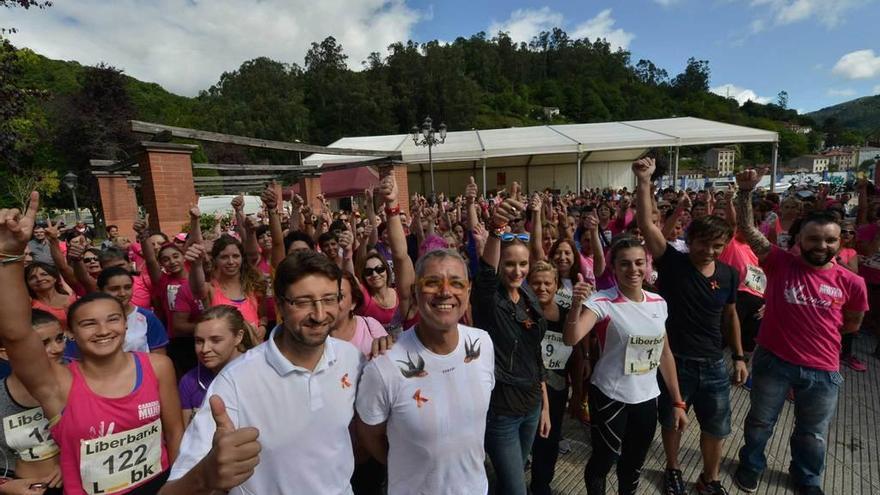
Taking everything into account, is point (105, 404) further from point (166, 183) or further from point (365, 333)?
point (166, 183)

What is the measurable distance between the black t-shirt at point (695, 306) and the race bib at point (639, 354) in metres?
0.45

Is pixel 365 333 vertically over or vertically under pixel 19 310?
under

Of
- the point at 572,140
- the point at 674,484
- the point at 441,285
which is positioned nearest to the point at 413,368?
the point at 441,285

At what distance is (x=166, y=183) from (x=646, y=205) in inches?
244

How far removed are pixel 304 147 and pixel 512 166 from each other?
23576mm

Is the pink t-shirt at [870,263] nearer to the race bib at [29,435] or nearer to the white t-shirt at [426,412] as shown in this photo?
the white t-shirt at [426,412]

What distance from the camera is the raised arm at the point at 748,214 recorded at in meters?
3.06

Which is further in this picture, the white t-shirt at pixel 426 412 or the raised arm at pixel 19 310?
the white t-shirt at pixel 426 412

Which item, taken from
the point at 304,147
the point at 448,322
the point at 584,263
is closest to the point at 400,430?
the point at 448,322

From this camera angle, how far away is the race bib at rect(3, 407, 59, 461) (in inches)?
78.7

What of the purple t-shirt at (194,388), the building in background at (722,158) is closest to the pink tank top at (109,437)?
the purple t-shirt at (194,388)

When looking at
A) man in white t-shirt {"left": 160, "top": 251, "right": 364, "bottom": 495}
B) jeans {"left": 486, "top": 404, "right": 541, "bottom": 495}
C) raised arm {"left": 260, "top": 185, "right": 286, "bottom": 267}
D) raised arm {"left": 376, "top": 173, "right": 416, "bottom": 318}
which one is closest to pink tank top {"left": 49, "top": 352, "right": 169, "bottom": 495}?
man in white t-shirt {"left": 160, "top": 251, "right": 364, "bottom": 495}

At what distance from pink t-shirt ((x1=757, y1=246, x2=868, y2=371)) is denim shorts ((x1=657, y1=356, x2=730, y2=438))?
0.48 meters

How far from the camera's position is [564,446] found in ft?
11.8
